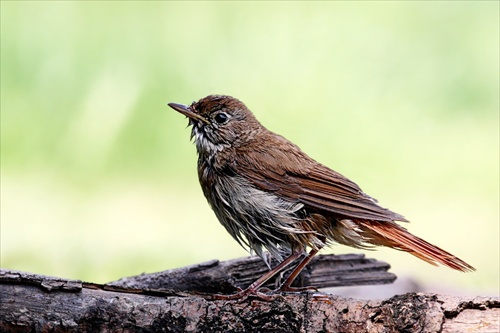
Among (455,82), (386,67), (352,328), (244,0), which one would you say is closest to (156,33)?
(244,0)

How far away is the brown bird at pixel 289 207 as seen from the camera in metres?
4.91

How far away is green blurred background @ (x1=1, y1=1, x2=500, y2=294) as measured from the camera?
7.73 meters

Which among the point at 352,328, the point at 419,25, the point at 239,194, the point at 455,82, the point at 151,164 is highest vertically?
the point at 419,25

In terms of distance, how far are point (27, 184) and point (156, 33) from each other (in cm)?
212

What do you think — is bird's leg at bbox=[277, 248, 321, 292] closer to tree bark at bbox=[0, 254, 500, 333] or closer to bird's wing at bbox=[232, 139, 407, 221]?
bird's wing at bbox=[232, 139, 407, 221]

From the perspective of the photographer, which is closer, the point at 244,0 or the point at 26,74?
the point at 26,74

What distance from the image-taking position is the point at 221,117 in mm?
5543

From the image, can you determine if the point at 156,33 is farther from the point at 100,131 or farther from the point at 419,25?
the point at 419,25

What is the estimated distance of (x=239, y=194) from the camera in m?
5.05

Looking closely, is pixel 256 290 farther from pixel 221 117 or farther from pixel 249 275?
pixel 221 117

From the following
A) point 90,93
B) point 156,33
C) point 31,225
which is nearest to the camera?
point 31,225

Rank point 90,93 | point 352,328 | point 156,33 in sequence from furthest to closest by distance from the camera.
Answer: point 156,33 < point 90,93 < point 352,328

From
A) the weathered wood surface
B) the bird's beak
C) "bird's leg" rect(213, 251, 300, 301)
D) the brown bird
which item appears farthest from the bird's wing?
the weathered wood surface

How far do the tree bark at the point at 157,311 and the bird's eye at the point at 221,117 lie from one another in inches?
54.2
